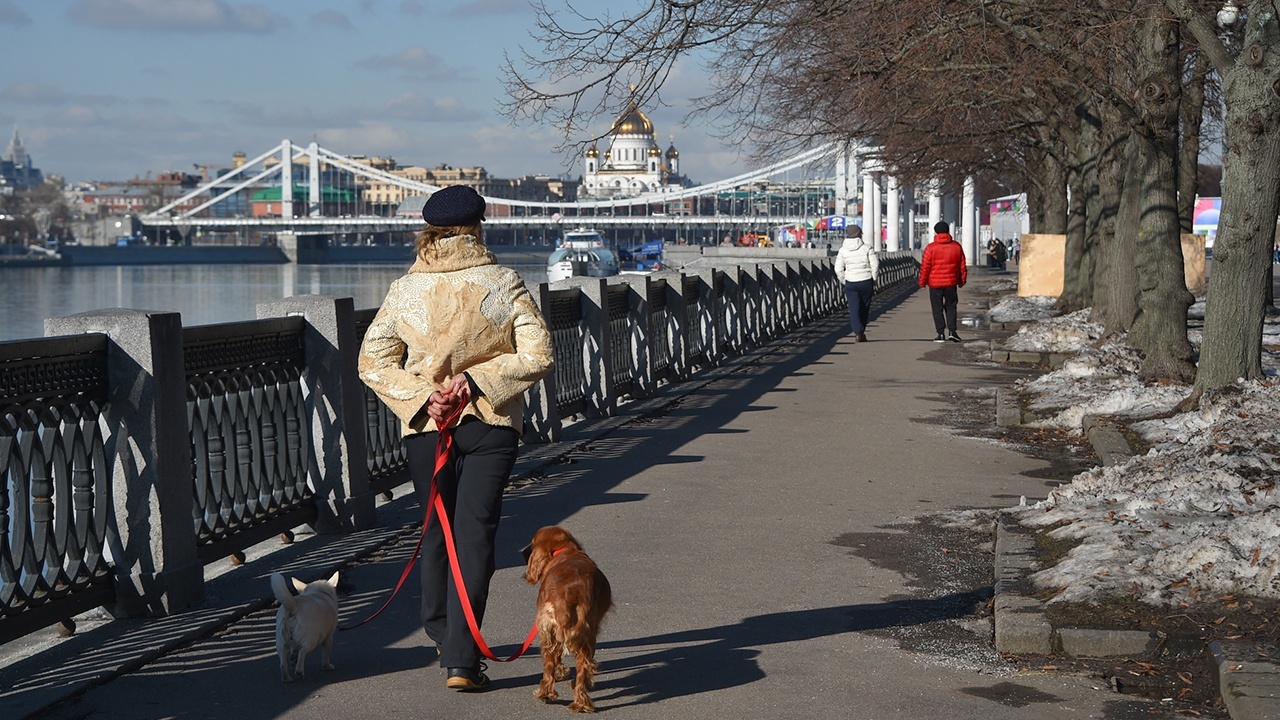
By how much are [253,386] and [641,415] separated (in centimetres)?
670

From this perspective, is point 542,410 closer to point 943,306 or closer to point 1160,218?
point 1160,218

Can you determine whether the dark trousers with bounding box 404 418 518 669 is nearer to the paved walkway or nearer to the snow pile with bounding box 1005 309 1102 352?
the paved walkway

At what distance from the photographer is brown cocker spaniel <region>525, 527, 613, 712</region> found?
4.79 meters

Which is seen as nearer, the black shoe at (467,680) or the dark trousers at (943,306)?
the black shoe at (467,680)

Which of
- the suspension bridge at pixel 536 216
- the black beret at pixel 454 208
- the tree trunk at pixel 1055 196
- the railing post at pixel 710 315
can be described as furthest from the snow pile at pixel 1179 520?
the suspension bridge at pixel 536 216

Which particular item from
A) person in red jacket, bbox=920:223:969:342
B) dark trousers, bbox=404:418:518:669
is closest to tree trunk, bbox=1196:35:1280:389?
dark trousers, bbox=404:418:518:669

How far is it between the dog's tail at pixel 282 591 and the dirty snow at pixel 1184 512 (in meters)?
2.82

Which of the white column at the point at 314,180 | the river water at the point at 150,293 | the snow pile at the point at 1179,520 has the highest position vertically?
the white column at the point at 314,180

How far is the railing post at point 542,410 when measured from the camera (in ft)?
39.0

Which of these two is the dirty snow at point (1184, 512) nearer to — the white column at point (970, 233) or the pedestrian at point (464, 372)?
the pedestrian at point (464, 372)

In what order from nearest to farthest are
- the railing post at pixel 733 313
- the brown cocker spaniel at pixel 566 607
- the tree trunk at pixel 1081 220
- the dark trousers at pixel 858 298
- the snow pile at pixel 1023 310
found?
the brown cocker spaniel at pixel 566 607 → the railing post at pixel 733 313 → the dark trousers at pixel 858 298 → the tree trunk at pixel 1081 220 → the snow pile at pixel 1023 310

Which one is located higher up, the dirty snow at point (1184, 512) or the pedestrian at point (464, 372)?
the pedestrian at point (464, 372)

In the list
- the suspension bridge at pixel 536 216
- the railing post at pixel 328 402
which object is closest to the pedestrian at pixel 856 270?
the railing post at pixel 328 402

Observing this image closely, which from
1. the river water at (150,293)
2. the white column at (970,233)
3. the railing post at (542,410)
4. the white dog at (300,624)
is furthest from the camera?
the white column at (970,233)
